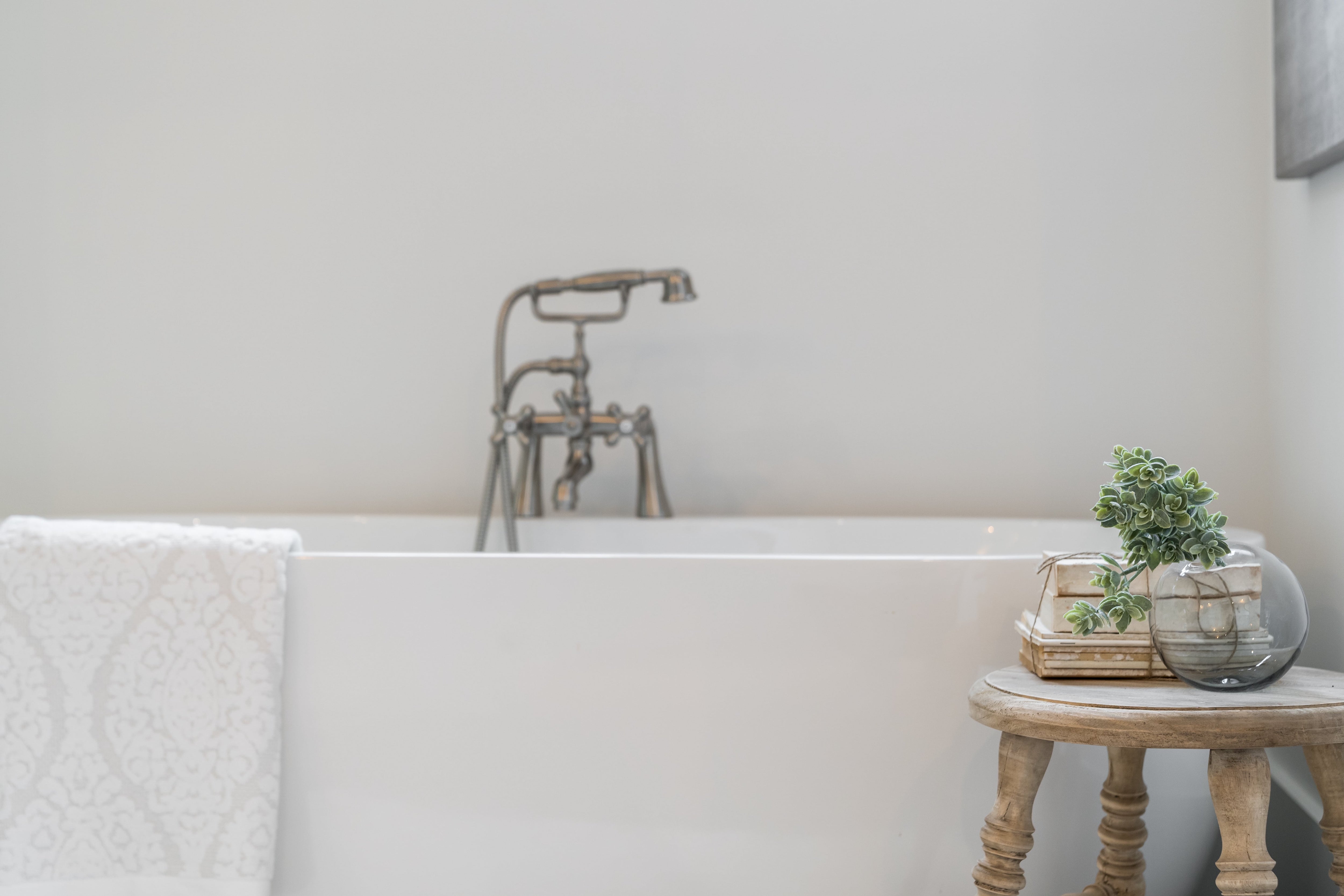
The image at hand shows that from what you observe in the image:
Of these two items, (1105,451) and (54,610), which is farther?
(1105,451)

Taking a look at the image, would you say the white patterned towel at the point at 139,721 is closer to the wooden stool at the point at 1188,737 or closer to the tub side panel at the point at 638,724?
the tub side panel at the point at 638,724

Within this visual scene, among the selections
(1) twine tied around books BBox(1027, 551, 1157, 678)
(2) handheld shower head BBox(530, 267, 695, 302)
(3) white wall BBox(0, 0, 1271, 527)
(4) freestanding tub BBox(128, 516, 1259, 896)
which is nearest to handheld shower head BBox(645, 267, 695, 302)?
(2) handheld shower head BBox(530, 267, 695, 302)

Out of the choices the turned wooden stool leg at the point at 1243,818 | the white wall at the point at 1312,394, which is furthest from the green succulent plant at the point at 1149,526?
the white wall at the point at 1312,394

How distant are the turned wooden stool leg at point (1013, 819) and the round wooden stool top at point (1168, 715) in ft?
0.11

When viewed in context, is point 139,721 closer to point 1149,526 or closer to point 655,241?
point 1149,526

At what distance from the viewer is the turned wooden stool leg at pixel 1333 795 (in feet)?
2.52

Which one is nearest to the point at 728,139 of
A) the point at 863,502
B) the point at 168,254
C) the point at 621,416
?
the point at 621,416

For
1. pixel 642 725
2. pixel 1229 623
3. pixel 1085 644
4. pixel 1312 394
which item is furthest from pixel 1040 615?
pixel 1312 394

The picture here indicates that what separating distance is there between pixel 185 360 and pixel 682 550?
0.90 meters

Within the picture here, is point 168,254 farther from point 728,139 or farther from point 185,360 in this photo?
point 728,139

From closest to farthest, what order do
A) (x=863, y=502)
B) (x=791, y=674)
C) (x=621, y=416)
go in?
(x=791, y=674) → (x=621, y=416) → (x=863, y=502)

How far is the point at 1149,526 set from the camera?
780 millimetres

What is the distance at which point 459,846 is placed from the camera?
959mm

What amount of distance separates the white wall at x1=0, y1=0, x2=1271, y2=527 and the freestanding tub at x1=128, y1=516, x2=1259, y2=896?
0.71 m
